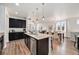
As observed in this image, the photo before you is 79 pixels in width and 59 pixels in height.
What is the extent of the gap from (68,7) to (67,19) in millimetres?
257

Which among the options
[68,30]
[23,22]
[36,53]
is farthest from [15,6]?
[68,30]

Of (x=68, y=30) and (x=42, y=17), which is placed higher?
(x=42, y=17)

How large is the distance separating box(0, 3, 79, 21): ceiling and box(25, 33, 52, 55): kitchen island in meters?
0.43

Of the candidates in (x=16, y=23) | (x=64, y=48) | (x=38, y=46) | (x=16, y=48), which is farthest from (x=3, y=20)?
(x=64, y=48)

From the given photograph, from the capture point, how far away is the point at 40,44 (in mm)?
2389

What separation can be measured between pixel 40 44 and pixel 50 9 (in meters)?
0.79

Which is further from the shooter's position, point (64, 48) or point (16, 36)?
point (16, 36)

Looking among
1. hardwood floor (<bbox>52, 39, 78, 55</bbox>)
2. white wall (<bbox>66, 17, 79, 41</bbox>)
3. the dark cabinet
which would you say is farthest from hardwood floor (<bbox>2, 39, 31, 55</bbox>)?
white wall (<bbox>66, 17, 79, 41</bbox>)

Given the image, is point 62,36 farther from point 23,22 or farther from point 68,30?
point 23,22

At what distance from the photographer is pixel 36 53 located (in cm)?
232

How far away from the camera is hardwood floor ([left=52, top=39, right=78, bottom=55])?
2295mm

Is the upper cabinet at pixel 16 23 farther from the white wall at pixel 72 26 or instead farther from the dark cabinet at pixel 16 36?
the white wall at pixel 72 26

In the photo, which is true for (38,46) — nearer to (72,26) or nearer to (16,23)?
(16,23)

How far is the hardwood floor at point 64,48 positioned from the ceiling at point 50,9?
551 millimetres
